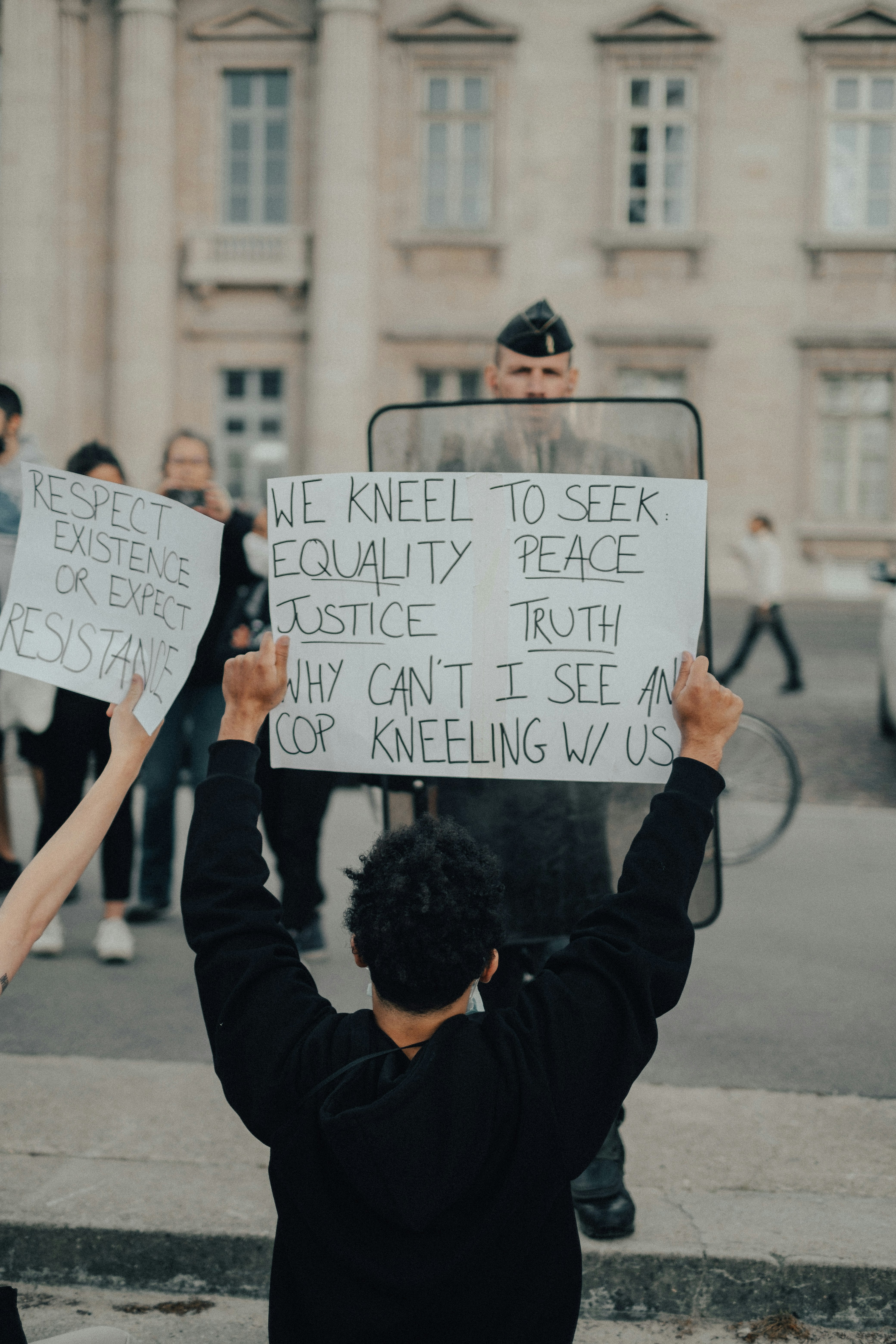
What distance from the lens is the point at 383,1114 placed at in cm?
144

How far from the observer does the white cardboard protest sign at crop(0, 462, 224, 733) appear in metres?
2.20

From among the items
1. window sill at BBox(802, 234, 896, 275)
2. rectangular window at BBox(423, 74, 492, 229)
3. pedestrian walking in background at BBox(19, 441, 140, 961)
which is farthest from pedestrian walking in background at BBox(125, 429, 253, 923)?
window sill at BBox(802, 234, 896, 275)

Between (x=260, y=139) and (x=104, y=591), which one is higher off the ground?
(x=260, y=139)

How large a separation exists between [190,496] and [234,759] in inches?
120

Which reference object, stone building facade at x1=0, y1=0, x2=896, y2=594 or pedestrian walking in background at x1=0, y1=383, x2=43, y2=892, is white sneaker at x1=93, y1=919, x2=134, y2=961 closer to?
pedestrian walking in background at x1=0, y1=383, x2=43, y2=892

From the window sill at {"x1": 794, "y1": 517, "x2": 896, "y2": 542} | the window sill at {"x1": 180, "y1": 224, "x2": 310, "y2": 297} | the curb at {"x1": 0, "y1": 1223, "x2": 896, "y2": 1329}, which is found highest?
the window sill at {"x1": 180, "y1": 224, "x2": 310, "y2": 297}

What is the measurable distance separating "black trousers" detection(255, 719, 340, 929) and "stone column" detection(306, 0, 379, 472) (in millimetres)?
13769

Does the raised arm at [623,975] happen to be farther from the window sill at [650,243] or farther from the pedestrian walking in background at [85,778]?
the window sill at [650,243]

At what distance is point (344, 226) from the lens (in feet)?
59.6

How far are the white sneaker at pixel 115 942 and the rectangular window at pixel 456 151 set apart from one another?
15.6 m

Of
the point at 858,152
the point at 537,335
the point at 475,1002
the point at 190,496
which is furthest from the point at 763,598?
the point at 475,1002

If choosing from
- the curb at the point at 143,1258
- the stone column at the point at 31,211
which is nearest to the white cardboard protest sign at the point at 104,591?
A: the curb at the point at 143,1258

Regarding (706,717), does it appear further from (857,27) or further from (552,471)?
(857,27)

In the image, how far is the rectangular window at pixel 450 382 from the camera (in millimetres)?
18734
